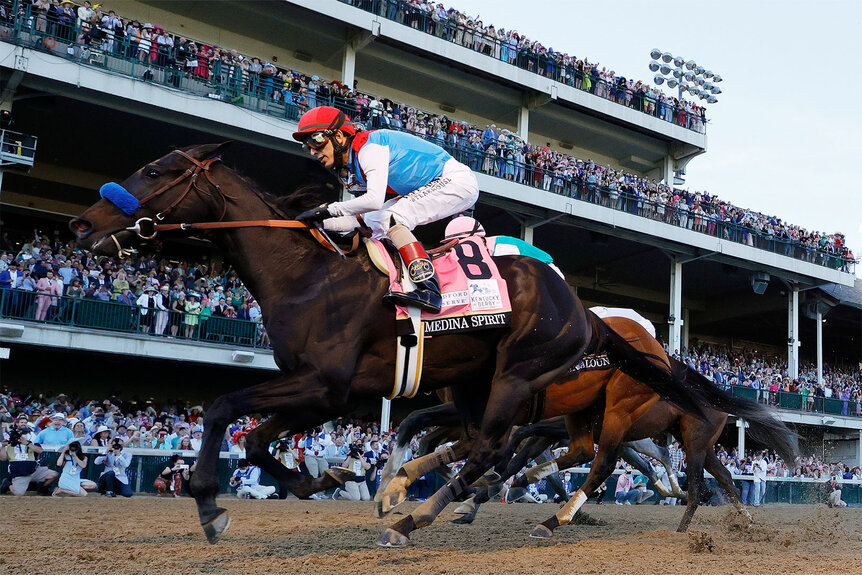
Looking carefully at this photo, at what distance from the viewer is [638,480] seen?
58.0 feet

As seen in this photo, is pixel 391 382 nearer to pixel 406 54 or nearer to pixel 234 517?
pixel 234 517

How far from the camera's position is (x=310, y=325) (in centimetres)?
520

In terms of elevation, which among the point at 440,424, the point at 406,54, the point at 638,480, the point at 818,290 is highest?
the point at 406,54

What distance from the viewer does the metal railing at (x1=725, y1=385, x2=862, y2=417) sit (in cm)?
2606

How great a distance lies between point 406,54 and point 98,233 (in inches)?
744

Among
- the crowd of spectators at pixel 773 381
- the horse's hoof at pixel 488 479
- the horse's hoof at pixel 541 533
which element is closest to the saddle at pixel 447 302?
the horse's hoof at pixel 488 479

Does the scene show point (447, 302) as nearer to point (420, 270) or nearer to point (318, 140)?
point (420, 270)

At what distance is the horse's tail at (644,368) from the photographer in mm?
6902

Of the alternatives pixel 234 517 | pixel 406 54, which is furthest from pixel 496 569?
pixel 406 54

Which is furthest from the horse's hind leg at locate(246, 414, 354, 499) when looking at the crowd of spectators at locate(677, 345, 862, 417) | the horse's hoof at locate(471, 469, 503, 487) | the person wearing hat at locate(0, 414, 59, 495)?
the crowd of spectators at locate(677, 345, 862, 417)

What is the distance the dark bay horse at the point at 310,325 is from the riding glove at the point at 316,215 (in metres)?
0.10

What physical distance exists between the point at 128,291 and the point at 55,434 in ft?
14.8

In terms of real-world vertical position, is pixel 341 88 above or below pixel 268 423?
above

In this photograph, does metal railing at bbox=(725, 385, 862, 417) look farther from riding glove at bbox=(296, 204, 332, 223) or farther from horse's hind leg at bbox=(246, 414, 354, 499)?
horse's hind leg at bbox=(246, 414, 354, 499)
